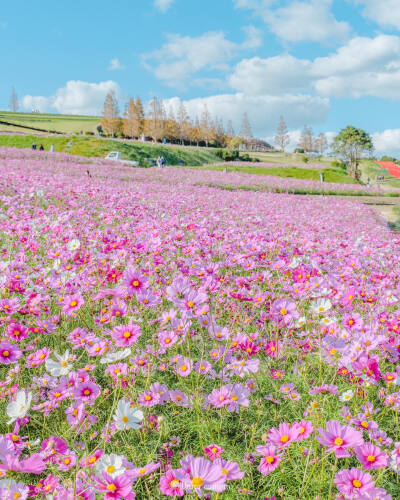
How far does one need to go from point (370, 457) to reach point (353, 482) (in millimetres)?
97

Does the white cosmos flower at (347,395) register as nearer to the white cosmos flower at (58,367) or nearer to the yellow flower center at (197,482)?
the yellow flower center at (197,482)

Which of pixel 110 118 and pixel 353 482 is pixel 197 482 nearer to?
pixel 353 482

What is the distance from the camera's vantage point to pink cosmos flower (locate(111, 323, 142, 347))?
170 cm

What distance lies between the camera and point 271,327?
2785 millimetres

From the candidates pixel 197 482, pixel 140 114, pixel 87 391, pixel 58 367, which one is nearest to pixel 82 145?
pixel 58 367

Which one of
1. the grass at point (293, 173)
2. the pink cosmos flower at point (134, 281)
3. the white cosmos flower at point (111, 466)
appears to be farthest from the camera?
the grass at point (293, 173)

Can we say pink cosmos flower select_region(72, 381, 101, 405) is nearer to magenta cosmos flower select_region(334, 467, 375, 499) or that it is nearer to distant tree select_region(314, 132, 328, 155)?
magenta cosmos flower select_region(334, 467, 375, 499)

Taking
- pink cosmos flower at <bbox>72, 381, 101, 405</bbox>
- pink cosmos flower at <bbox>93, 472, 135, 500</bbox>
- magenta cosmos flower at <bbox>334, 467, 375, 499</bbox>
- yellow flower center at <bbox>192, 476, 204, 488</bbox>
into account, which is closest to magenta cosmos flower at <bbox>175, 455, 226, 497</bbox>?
yellow flower center at <bbox>192, 476, 204, 488</bbox>

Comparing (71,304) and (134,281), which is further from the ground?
(134,281)

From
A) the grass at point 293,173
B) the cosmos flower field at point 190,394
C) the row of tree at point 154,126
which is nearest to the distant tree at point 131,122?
the row of tree at point 154,126

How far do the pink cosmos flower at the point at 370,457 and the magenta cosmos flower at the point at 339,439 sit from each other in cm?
6

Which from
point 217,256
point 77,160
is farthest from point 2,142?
point 217,256

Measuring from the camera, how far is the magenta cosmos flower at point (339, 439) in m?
1.11

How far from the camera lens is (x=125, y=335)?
1.73 meters
